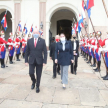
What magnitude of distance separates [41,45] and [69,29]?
22481mm

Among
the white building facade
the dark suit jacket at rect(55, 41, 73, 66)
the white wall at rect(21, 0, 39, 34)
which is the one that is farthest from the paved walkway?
the white wall at rect(21, 0, 39, 34)

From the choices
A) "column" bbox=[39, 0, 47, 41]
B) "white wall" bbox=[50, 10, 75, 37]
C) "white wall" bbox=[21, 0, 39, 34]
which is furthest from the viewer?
"white wall" bbox=[50, 10, 75, 37]

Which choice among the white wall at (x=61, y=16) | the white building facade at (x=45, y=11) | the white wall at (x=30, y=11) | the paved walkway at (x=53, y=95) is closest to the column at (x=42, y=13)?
the white building facade at (x=45, y=11)

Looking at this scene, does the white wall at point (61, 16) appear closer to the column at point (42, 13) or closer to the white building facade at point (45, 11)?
the white building facade at point (45, 11)

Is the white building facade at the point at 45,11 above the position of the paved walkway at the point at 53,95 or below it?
above

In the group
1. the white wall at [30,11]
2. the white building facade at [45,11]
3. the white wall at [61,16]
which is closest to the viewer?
the white building facade at [45,11]

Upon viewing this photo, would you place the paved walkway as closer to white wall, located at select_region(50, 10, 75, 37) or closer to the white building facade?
the white building facade

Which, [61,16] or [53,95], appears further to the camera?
[61,16]

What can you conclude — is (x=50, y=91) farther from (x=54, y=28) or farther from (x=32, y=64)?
(x=54, y=28)

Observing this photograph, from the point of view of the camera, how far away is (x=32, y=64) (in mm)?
4055

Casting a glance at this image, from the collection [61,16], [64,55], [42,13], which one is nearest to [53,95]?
[64,55]

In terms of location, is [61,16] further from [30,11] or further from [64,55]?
[64,55]

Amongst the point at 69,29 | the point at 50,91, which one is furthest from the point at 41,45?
the point at 69,29

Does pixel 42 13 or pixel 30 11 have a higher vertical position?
pixel 30 11
